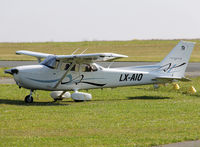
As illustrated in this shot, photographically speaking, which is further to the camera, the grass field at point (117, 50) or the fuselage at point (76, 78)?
the grass field at point (117, 50)

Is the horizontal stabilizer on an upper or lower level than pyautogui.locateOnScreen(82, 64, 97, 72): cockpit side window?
lower

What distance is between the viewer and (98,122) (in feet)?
37.5

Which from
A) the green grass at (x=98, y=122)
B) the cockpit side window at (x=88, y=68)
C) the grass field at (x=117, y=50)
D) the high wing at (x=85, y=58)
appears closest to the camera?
the green grass at (x=98, y=122)

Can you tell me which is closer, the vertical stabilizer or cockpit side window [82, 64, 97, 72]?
cockpit side window [82, 64, 97, 72]

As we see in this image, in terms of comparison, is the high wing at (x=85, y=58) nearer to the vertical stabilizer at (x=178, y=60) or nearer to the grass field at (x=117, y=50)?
the vertical stabilizer at (x=178, y=60)

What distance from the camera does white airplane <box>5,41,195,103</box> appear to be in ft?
52.4

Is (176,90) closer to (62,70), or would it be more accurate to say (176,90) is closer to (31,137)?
(62,70)

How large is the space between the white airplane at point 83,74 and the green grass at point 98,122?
2.05 feet

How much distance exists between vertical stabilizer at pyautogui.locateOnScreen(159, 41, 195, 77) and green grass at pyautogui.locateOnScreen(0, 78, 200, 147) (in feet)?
3.86

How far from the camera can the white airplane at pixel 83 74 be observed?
16.0 m

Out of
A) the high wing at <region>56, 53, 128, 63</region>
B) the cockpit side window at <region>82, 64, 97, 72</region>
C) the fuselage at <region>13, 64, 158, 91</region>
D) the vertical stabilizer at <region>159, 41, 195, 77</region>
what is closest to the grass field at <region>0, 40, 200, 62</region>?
the vertical stabilizer at <region>159, 41, 195, 77</region>

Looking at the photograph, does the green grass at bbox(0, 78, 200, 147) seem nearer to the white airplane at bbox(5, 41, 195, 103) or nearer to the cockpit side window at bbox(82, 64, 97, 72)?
the white airplane at bbox(5, 41, 195, 103)

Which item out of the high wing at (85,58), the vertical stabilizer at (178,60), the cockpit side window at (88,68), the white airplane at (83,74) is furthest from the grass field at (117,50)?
the high wing at (85,58)

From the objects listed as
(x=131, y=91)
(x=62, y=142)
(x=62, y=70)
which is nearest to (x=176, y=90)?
(x=131, y=91)
